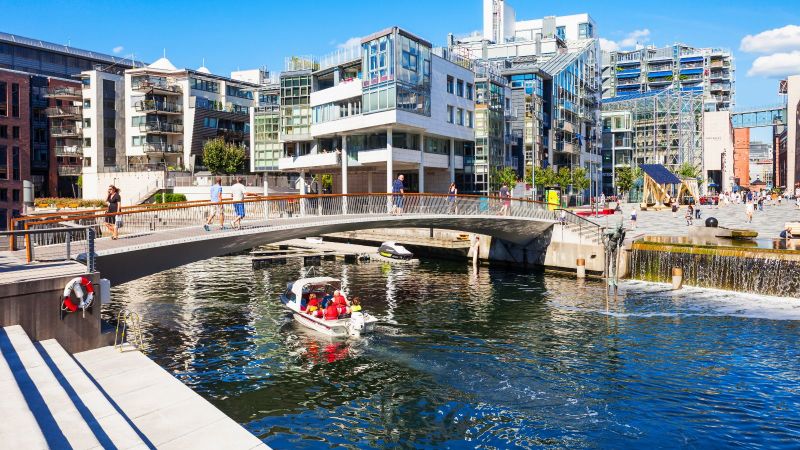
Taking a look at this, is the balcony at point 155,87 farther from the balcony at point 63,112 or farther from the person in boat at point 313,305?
the person in boat at point 313,305

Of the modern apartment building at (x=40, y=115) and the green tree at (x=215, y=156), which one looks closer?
the modern apartment building at (x=40, y=115)

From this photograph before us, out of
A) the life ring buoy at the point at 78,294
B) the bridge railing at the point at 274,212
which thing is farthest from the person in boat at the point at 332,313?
the life ring buoy at the point at 78,294

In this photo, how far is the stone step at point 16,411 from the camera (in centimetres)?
927

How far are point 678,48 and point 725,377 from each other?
182 metres

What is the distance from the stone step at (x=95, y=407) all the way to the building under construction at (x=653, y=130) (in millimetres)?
124208

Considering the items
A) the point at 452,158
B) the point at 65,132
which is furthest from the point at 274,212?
the point at 65,132

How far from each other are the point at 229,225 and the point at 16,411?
745 inches

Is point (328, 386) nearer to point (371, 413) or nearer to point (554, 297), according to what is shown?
point (371, 413)

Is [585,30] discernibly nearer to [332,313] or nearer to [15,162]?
[15,162]

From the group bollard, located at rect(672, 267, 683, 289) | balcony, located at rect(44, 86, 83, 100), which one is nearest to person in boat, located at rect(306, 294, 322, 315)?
bollard, located at rect(672, 267, 683, 289)

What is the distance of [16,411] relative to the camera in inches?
410

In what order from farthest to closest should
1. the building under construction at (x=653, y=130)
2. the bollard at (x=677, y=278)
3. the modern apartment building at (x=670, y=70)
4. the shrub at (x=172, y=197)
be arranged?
the modern apartment building at (x=670, y=70)
the building under construction at (x=653, y=130)
the shrub at (x=172, y=197)
the bollard at (x=677, y=278)

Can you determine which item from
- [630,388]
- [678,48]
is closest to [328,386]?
[630,388]

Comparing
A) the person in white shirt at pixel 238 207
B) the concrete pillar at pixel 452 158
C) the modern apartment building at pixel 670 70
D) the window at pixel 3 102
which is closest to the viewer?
the person in white shirt at pixel 238 207
